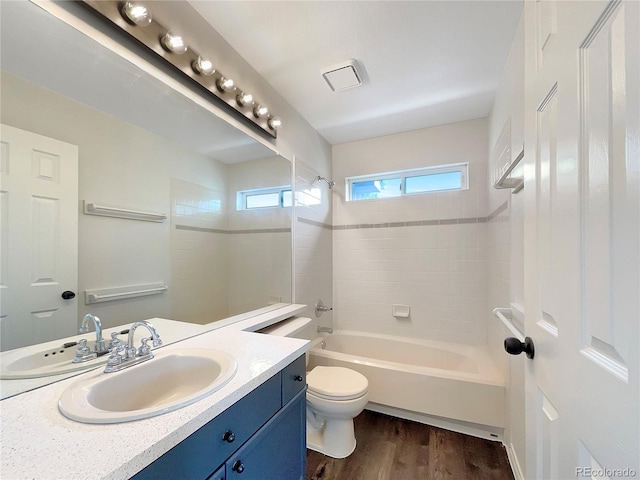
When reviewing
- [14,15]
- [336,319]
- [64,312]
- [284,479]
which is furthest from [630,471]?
[336,319]

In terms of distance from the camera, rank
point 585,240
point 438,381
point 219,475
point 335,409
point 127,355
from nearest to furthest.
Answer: point 585,240 < point 219,475 < point 127,355 < point 335,409 < point 438,381

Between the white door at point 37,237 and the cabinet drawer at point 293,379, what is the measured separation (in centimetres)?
77

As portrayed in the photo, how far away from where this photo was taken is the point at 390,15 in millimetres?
1385

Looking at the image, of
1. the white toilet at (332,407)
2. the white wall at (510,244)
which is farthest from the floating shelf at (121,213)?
the white wall at (510,244)

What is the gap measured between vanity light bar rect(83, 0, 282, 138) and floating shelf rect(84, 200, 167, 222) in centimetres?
69

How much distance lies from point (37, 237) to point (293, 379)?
3.32 ft

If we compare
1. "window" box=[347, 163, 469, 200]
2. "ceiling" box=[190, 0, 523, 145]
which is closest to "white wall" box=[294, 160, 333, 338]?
"window" box=[347, 163, 469, 200]

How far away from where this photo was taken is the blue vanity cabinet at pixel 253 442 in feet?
2.10

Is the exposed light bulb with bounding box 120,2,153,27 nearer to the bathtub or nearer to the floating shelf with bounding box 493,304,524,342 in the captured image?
the floating shelf with bounding box 493,304,524,342

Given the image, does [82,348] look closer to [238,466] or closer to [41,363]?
[41,363]

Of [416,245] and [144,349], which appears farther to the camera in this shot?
[416,245]

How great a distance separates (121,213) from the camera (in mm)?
1090

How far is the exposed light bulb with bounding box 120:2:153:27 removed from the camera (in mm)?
1028

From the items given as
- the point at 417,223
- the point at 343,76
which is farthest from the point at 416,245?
the point at 343,76
